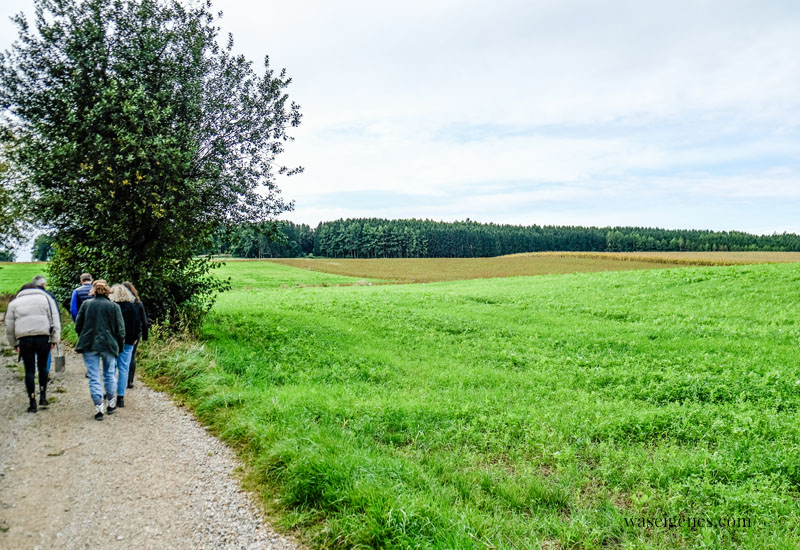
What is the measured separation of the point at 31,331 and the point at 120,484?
5052 millimetres

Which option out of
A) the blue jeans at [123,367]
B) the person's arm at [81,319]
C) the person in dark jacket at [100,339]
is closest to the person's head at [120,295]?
the person in dark jacket at [100,339]

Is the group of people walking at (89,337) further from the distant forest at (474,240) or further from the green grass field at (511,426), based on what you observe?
the distant forest at (474,240)

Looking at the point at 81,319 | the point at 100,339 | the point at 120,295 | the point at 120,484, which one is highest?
the point at 120,295

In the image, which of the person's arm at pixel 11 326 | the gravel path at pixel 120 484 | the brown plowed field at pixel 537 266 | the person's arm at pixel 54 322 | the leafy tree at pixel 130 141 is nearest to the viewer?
the gravel path at pixel 120 484

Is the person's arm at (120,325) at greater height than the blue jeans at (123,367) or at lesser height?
greater

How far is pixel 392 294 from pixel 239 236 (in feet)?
46.0

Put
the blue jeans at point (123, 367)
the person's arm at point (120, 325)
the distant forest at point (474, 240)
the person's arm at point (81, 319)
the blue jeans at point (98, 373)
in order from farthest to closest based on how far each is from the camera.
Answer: the distant forest at point (474, 240) < the blue jeans at point (123, 367) < the person's arm at point (120, 325) < the person's arm at point (81, 319) < the blue jeans at point (98, 373)

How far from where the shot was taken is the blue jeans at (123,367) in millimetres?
9414

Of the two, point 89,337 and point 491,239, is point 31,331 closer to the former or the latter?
point 89,337

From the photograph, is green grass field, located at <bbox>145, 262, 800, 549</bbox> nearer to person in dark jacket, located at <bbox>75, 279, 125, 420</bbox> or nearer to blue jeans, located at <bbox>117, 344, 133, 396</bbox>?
blue jeans, located at <bbox>117, 344, 133, 396</bbox>

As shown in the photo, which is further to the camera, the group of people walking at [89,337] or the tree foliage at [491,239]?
the tree foliage at [491,239]

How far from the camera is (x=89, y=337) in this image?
891 cm

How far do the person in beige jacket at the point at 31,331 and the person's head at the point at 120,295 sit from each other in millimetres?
1173

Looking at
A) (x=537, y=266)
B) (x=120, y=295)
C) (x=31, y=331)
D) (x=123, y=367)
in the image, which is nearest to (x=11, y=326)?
(x=31, y=331)
